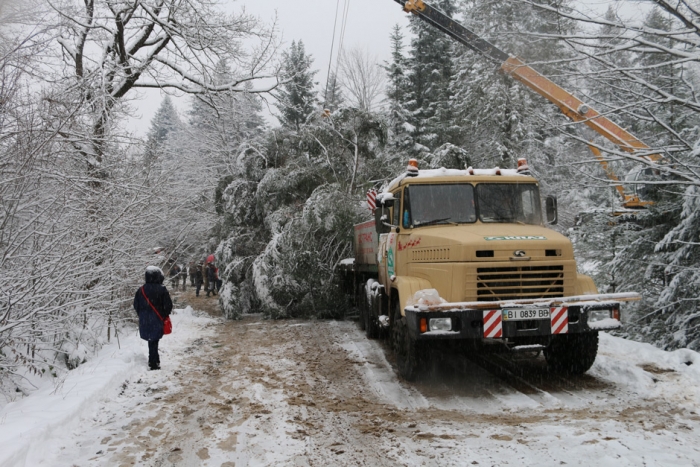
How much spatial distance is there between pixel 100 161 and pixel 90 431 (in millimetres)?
5454

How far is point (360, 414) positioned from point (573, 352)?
3.15m

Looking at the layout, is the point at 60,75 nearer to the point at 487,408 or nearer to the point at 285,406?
the point at 285,406

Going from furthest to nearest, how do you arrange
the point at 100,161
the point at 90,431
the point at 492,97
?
the point at 492,97 → the point at 100,161 → the point at 90,431

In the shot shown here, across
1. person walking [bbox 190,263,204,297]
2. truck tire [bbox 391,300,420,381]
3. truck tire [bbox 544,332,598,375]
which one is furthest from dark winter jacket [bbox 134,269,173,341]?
person walking [bbox 190,263,204,297]

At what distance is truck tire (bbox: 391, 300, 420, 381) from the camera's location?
645 cm

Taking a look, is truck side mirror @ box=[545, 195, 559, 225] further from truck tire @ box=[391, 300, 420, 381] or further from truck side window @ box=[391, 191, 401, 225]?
truck tire @ box=[391, 300, 420, 381]

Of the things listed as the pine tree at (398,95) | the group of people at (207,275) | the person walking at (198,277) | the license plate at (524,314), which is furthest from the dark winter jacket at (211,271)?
the license plate at (524,314)

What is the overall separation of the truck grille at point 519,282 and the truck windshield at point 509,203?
1179 millimetres

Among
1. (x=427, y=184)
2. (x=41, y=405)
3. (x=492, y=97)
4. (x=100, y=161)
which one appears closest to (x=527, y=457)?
(x=427, y=184)

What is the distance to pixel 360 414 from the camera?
214 inches

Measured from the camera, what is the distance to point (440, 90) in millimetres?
26094

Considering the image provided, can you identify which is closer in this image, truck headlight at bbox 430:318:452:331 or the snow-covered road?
the snow-covered road

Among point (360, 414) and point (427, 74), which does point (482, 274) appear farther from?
point (427, 74)

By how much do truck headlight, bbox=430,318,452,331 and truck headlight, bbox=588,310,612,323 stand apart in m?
1.72
